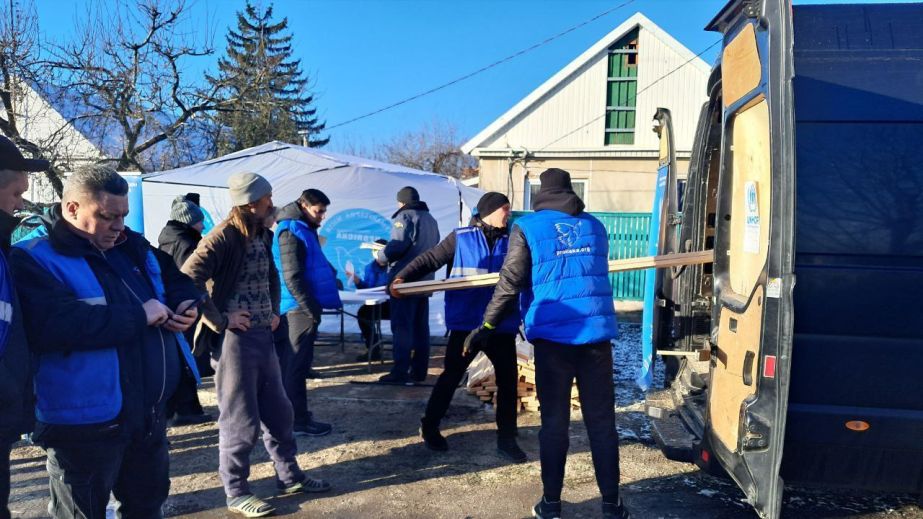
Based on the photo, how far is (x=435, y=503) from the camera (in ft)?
12.0

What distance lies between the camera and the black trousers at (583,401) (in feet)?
10.6

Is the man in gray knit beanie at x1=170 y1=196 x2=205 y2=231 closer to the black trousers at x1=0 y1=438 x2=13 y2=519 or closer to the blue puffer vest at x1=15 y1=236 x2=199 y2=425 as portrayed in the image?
the blue puffer vest at x1=15 y1=236 x2=199 y2=425

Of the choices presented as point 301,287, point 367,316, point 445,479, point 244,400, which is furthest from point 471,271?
point 367,316

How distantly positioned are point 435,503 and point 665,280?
106 inches

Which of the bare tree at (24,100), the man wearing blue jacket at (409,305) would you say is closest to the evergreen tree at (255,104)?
the bare tree at (24,100)

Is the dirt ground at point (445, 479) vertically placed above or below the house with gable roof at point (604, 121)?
below

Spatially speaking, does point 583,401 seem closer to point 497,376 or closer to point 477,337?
point 477,337

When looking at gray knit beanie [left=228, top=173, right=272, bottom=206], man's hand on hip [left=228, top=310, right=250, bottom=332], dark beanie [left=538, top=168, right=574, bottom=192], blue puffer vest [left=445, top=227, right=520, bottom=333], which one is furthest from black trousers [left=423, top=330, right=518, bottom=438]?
gray knit beanie [left=228, top=173, right=272, bottom=206]

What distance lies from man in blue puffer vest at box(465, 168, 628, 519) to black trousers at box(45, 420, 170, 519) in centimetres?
187

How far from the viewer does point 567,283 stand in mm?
3225

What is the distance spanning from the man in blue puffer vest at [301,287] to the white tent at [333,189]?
3352 millimetres

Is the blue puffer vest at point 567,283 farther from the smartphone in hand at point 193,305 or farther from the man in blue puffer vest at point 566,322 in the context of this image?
the smartphone in hand at point 193,305

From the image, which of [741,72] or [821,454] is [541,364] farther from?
[741,72]

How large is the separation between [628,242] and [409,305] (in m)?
7.09
